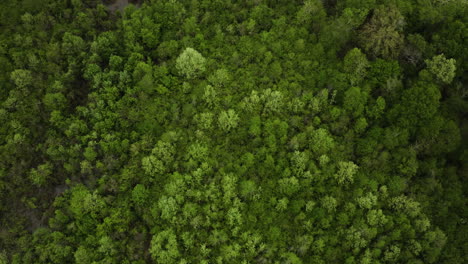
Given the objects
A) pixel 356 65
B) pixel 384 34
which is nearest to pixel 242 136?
pixel 356 65

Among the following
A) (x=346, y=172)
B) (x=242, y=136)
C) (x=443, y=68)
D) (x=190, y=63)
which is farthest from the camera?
(x=190, y=63)

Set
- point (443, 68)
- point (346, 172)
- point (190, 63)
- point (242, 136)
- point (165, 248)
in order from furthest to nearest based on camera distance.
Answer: point (190, 63), point (242, 136), point (443, 68), point (346, 172), point (165, 248)

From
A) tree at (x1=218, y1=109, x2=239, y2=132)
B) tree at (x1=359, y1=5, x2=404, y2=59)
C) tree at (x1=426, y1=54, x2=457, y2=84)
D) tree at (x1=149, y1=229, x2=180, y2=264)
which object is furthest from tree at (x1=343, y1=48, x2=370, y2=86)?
tree at (x1=149, y1=229, x2=180, y2=264)

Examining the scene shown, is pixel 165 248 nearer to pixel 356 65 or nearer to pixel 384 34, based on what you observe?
pixel 356 65

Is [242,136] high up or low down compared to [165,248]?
up

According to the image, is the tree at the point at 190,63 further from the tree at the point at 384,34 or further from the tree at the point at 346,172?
the tree at the point at 346,172

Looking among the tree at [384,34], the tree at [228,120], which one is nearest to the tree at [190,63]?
the tree at [228,120]
